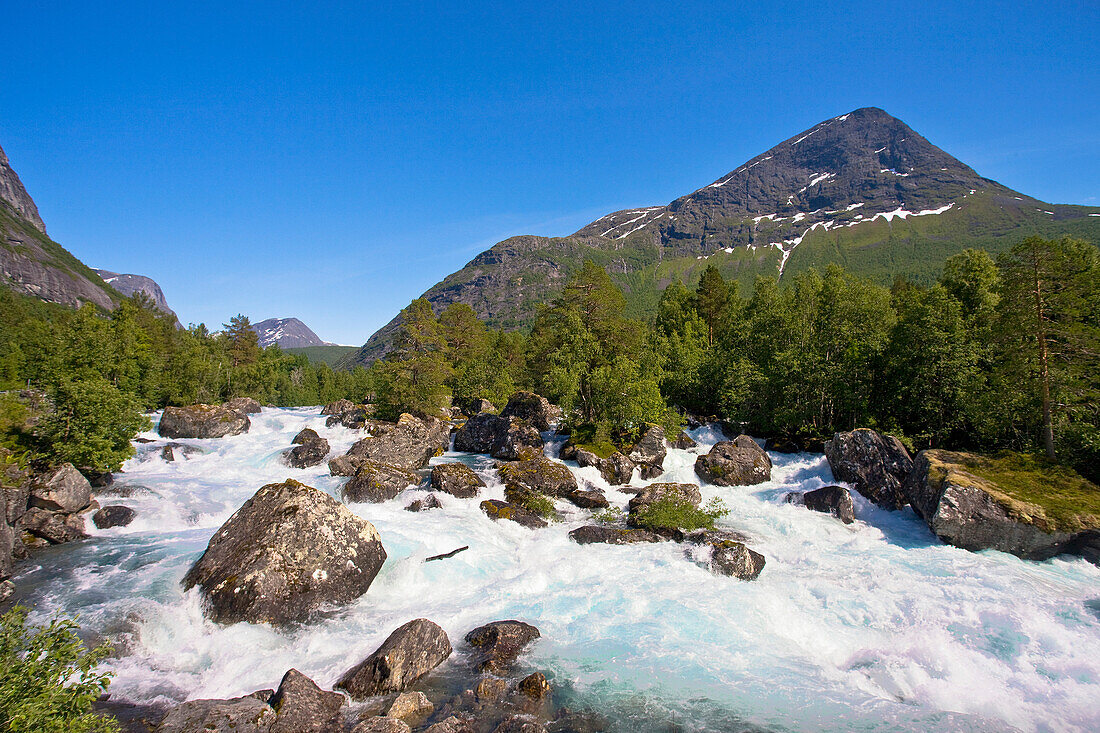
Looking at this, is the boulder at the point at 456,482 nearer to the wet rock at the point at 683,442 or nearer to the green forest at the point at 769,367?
the green forest at the point at 769,367

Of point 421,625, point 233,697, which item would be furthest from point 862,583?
point 233,697

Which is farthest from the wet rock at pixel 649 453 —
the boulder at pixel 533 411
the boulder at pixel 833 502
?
the boulder at pixel 533 411

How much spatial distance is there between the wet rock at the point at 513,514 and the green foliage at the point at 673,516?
17.4 ft

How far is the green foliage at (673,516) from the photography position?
23.2 meters

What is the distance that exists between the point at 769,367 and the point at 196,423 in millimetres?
54920

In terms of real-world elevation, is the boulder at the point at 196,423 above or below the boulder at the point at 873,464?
above

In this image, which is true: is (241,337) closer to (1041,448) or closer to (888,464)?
(888,464)

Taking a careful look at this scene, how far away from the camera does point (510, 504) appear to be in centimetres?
2648

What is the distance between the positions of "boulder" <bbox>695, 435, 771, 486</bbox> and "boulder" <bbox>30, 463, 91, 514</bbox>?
3570 centimetres

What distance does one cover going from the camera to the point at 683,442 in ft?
130

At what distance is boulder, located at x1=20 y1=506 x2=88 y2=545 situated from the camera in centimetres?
2031

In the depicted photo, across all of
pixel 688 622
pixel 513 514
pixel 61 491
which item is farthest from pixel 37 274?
pixel 688 622

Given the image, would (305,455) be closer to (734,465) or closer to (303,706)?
(303,706)

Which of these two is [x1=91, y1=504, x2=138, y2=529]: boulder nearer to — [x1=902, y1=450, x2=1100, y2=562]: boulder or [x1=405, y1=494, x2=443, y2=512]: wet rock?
[x1=405, y1=494, x2=443, y2=512]: wet rock
